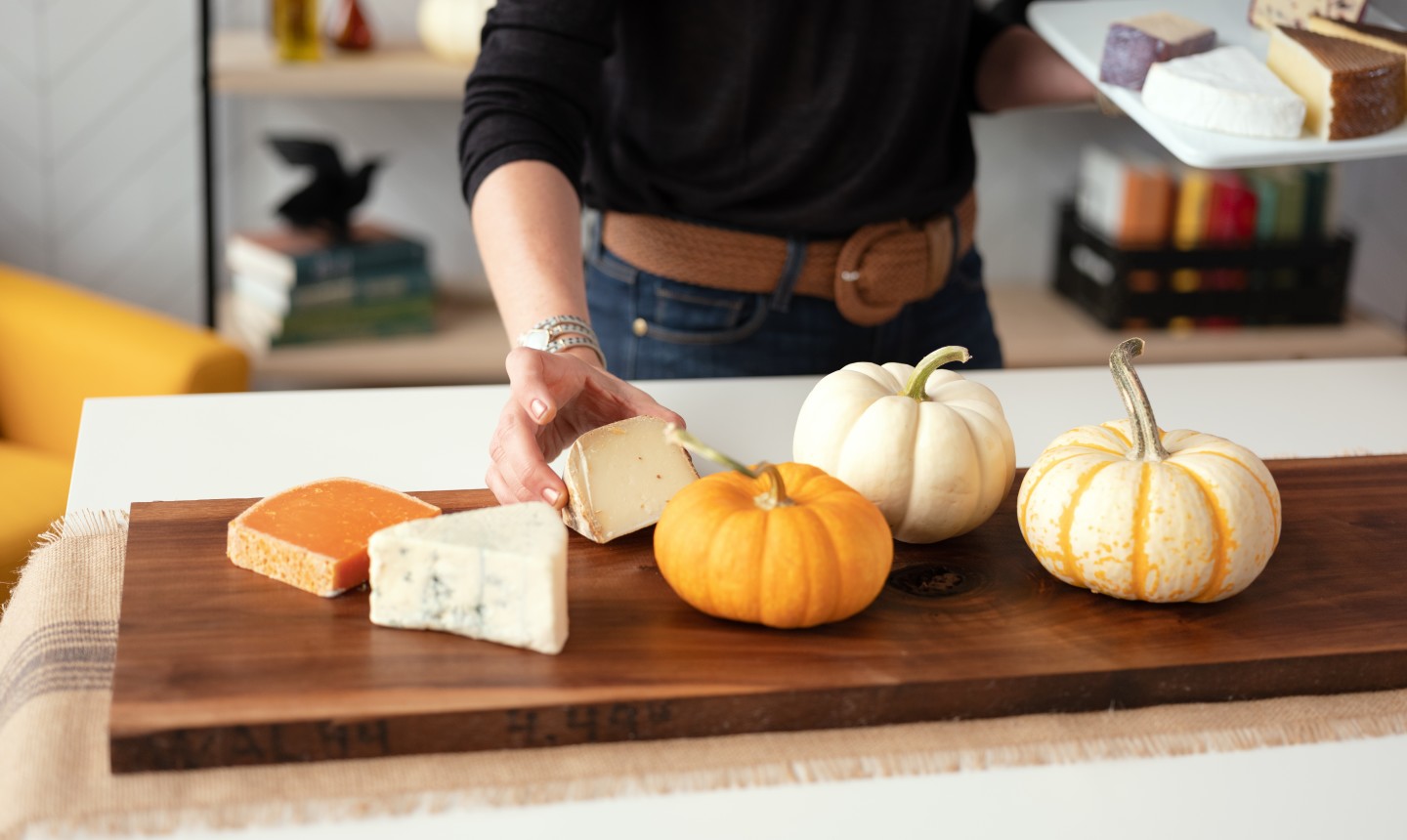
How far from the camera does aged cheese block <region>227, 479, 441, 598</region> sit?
878 millimetres

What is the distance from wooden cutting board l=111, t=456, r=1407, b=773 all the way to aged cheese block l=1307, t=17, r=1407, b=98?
1.85 ft

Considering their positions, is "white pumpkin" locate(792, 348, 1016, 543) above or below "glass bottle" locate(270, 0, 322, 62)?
above

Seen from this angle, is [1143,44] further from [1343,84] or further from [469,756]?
[469,756]

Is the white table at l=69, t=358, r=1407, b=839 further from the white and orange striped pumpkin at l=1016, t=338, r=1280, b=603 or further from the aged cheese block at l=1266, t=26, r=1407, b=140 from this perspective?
the aged cheese block at l=1266, t=26, r=1407, b=140

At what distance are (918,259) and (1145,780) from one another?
83 centimetres

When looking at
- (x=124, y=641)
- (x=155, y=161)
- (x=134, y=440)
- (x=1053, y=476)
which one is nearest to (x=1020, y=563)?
(x=1053, y=476)

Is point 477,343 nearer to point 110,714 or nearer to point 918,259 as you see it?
point 918,259

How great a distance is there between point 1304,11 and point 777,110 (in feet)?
1.72

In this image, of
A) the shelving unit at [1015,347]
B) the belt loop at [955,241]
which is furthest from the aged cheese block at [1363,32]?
the shelving unit at [1015,347]

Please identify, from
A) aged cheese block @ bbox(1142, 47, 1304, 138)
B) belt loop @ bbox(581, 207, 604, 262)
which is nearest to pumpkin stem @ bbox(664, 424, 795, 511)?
aged cheese block @ bbox(1142, 47, 1304, 138)

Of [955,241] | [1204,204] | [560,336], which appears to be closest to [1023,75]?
[955,241]

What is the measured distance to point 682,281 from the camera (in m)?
1.50

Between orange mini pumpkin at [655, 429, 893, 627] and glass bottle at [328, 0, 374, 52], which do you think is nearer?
orange mini pumpkin at [655, 429, 893, 627]

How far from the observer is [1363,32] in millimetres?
1318
